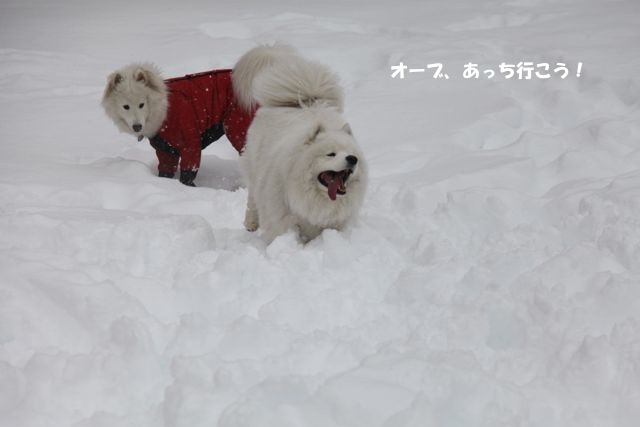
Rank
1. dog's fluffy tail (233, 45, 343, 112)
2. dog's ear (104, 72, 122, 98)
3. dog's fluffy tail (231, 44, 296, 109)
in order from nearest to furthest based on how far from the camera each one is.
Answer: dog's fluffy tail (233, 45, 343, 112), dog's fluffy tail (231, 44, 296, 109), dog's ear (104, 72, 122, 98)

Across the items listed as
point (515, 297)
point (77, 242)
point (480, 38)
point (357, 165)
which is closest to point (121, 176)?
point (77, 242)

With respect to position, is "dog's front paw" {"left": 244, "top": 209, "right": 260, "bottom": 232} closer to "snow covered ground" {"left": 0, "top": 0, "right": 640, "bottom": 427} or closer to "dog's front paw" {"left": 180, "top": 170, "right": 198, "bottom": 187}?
"snow covered ground" {"left": 0, "top": 0, "right": 640, "bottom": 427}

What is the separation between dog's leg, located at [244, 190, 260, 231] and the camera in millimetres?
3539

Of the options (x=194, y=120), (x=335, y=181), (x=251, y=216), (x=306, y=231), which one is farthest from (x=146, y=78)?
(x=335, y=181)

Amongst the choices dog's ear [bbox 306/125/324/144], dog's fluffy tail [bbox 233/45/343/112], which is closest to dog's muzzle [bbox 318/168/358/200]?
dog's ear [bbox 306/125/324/144]

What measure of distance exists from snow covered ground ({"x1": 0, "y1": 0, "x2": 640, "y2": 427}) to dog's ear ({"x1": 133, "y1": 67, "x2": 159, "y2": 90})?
648mm

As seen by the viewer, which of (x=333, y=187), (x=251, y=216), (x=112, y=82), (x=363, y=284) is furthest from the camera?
(x=112, y=82)

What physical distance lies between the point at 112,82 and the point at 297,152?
2.31m

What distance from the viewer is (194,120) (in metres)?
4.72

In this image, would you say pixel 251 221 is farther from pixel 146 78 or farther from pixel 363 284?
pixel 146 78

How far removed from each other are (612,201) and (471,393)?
1638 mm

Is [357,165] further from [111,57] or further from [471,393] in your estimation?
[111,57]

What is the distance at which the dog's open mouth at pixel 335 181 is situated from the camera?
2.87 metres

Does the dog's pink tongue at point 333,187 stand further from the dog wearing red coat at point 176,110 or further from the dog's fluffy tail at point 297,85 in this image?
the dog wearing red coat at point 176,110
